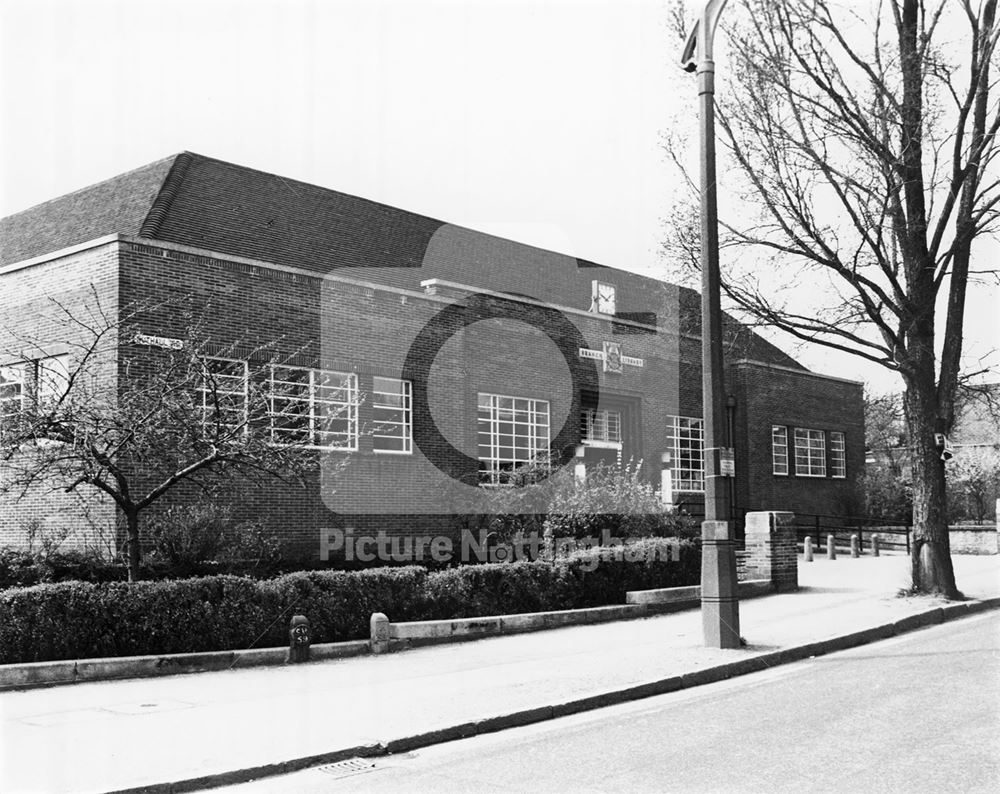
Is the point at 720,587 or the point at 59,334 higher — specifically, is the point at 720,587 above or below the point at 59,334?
below

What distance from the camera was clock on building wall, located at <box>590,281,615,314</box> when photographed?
84.3 ft

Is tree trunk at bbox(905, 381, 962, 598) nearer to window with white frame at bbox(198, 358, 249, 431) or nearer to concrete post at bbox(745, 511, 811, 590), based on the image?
concrete post at bbox(745, 511, 811, 590)

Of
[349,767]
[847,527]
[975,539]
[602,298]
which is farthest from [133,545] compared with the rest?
[847,527]

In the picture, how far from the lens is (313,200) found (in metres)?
23.3

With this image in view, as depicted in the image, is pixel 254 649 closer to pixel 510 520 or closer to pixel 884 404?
pixel 510 520

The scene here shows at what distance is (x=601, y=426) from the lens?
968 inches

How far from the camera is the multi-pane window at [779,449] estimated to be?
100 feet

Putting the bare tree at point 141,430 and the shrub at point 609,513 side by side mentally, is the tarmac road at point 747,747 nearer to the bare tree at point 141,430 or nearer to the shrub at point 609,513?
the bare tree at point 141,430

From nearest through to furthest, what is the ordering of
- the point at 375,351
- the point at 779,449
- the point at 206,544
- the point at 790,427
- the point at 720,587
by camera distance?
the point at 720,587, the point at 206,544, the point at 375,351, the point at 779,449, the point at 790,427

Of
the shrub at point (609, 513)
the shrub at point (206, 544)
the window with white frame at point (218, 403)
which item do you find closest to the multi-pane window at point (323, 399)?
the shrub at point (206, 544)

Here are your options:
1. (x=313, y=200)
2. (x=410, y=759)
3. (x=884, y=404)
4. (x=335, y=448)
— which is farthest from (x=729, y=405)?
(x=410, y=759)

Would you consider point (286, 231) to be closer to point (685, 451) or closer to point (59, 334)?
point (59, 334)

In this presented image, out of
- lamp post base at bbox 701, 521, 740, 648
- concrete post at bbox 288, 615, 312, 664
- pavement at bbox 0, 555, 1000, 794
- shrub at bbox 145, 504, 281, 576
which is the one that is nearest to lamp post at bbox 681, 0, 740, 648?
lamp post base at bbox 701, 521, 740, 648

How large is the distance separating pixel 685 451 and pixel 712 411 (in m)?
16.1
